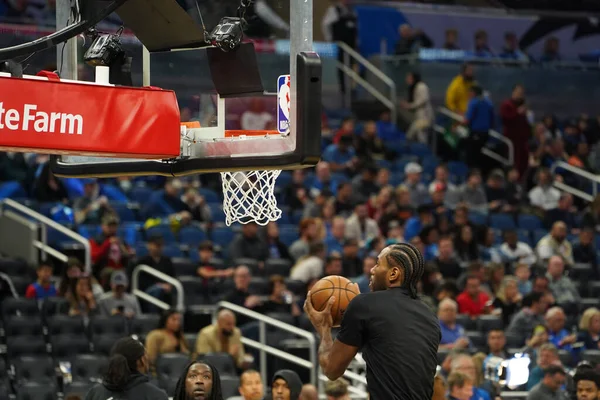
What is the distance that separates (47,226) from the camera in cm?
1541

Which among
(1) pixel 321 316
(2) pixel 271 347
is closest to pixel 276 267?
(2) pixel 271 347

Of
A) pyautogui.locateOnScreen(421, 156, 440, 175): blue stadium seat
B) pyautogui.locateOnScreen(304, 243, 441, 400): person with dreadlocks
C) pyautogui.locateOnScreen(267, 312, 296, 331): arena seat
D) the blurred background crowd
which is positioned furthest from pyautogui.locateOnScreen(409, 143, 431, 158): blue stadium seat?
pyautogui.locateOnScreen(304, 243, 441, 400): person with dreadlocks

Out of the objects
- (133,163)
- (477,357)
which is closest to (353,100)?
(477,357)

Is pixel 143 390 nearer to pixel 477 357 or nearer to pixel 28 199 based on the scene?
pixel 477 357

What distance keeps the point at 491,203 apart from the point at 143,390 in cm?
1211

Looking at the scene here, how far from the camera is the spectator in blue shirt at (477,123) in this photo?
2072 cm

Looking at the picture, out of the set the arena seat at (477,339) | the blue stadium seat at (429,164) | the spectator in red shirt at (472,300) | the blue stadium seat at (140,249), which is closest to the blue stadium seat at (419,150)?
the blue stadium seat at (429,164)

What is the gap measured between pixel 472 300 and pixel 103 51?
27.4ft

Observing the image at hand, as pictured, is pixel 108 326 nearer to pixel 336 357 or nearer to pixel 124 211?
pixel 124 211

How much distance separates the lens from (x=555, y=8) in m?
25.6

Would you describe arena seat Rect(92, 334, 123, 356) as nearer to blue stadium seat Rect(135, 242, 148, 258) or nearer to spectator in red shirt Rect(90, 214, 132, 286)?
spectator in red shirt Rect(90, 214, 132, 286)

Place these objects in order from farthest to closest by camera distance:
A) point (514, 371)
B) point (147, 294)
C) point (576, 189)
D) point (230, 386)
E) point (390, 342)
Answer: point (576, 189) < point (147, 294) < point (230, 386) < point (514, 371) < point (390, 342)

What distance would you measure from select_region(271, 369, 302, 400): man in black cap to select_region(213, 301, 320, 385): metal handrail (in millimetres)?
3239

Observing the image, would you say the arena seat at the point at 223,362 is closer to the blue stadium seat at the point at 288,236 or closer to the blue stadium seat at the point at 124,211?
the blue stadium seat at the point at 288,236
